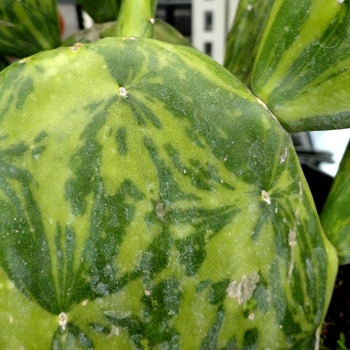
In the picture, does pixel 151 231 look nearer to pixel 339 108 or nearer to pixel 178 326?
pixel 178 326

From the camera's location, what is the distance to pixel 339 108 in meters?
0.40

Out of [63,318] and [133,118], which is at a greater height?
[133,118]

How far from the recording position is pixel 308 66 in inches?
15.8

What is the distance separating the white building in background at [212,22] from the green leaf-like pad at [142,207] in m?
0.71

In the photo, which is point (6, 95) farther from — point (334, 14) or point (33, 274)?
point (334, 14)

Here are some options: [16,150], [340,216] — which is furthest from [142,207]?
[340,216]

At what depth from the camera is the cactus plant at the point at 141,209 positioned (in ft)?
1.13

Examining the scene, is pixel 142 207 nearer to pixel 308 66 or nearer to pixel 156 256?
pixel 156 256

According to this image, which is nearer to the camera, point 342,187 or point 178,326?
point 178,326

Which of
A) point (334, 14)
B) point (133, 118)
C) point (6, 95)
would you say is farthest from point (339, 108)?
point (6, 95)

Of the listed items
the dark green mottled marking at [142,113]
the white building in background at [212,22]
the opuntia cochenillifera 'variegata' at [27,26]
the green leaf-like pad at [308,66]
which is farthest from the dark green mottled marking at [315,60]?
the white building in background at [212,22]

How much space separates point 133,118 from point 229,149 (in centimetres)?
8

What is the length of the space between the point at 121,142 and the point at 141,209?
55 mm

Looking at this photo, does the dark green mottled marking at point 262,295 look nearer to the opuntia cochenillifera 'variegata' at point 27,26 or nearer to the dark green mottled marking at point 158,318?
the dark green mottled marking at point 158,318
